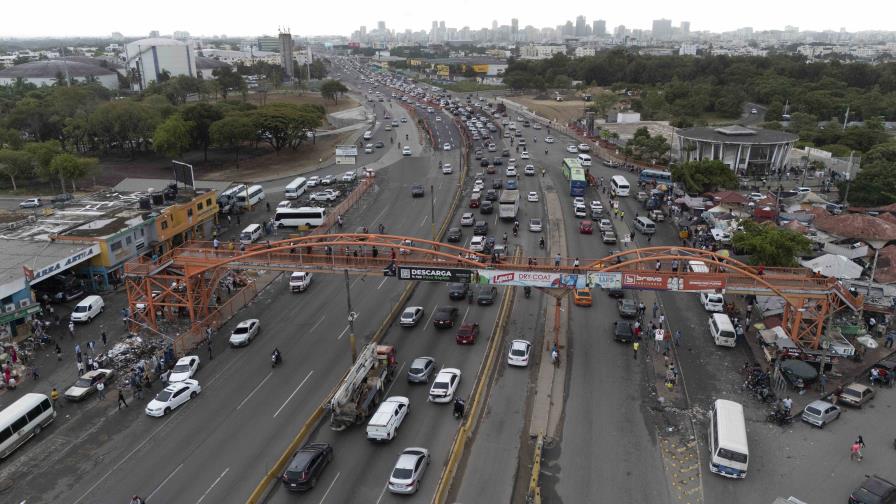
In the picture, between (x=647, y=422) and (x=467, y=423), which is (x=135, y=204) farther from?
(x=647, y=422)

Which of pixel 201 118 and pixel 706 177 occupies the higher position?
pixel 201 118

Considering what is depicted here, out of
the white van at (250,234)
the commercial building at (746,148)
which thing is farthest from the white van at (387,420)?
the commercial building at (746,148)

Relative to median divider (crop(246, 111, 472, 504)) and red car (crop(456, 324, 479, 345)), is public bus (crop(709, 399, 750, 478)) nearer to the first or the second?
red car (crop(456, 324, 479, 345))

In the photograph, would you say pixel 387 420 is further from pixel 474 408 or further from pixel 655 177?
pixel 655 177

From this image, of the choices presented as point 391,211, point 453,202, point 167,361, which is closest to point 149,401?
point 167,361

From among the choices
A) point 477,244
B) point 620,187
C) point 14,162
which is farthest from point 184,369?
point 14,162
